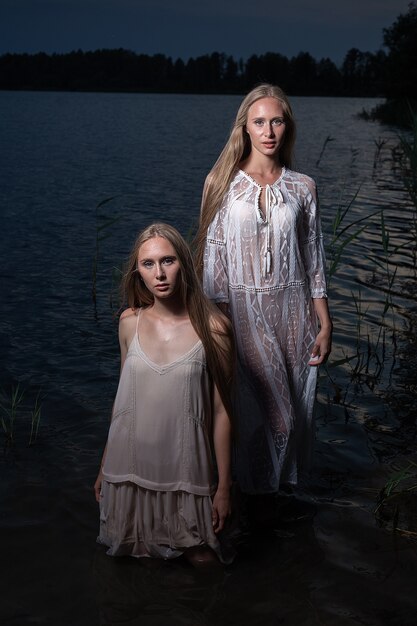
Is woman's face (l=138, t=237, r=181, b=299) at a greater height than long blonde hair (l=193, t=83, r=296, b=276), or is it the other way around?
long blonde hair (l=193, t=83, r=296, b=276)

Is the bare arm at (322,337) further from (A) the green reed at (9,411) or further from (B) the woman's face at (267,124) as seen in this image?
(A) the green reed at (9,411)

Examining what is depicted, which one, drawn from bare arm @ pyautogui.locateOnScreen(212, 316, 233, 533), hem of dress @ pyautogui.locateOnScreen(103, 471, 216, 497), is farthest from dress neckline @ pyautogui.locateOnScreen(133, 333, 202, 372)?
hem of dress @ pyautogui.locateOnScreen(103, 471, 216, 497)

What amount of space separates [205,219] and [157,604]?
5.53 ft

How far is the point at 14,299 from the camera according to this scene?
8.70m

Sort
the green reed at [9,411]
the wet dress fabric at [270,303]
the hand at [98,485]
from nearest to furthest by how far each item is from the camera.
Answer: the hand at [98,485] < the wet dress fabric at [270,303] < the green reed at [9,411]

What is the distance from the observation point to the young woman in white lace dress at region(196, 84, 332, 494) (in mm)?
3629

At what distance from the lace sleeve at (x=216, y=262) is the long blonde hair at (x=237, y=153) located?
5 cm

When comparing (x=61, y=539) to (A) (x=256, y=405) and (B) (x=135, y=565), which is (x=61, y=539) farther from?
(A) (x=256, y=405)

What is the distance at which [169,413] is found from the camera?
3.17 m

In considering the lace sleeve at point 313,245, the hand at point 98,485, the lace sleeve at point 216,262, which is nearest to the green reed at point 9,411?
the hand at point 98,485

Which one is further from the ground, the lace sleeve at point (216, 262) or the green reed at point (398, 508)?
the lace sleeve at point (216, 262)

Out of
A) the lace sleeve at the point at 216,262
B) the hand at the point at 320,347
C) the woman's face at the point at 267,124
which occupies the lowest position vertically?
the hand at the point at 320,347

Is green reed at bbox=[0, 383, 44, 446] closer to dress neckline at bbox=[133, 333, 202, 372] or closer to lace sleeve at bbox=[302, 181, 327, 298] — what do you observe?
dress neckline at bbox=[133, 333, 202, 372]

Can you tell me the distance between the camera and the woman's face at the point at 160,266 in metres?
3.15
